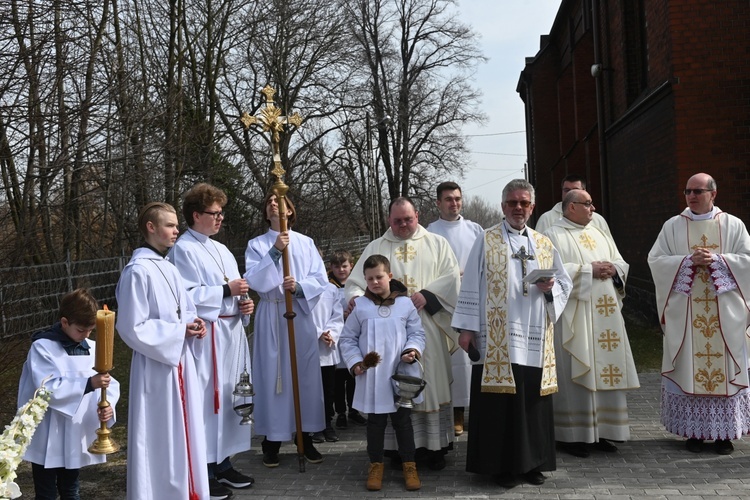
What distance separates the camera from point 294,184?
27672 mm

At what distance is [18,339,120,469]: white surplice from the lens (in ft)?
14.9

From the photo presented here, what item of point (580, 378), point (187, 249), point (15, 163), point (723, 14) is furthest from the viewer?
point (723, 14)

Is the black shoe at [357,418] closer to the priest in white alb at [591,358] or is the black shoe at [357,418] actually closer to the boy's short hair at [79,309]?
the priest in white alb at [591,358]

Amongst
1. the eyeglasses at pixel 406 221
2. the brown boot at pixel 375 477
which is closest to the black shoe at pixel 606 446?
the brown boot at pixel 375 477

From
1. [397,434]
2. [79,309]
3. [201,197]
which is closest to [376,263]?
[397,434]

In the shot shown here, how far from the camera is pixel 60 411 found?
4.50 metres

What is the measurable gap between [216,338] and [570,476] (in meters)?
2.85

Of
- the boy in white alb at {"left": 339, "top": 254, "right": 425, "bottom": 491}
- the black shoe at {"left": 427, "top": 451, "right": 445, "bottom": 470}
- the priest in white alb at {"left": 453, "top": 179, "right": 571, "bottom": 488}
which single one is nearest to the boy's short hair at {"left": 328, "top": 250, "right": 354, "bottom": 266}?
the boy in white alb at {"left": 339, "top": 254, "right": 425, "bottom": 491}

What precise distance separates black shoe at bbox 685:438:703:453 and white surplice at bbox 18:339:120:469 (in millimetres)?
4611

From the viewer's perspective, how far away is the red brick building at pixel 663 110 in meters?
11.1

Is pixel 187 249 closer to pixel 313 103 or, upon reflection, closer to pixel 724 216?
pixel 724 216

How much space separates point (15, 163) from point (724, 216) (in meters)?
7.86

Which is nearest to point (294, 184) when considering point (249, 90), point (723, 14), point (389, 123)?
point (249, 90)

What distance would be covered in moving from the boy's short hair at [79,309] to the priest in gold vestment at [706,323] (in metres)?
4.64
